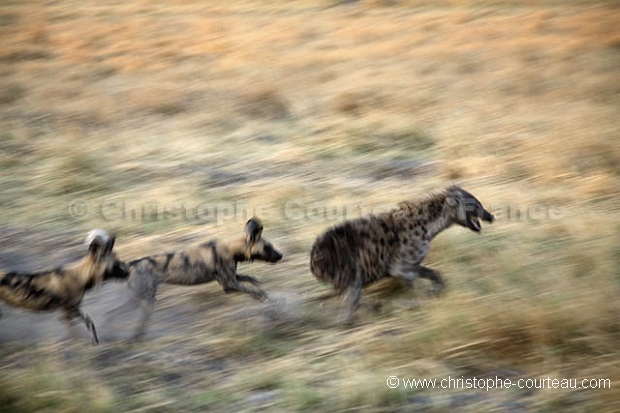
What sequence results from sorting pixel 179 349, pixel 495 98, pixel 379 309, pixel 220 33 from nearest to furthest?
1. pixel 179 349
2. pixel 379 309
3. pixel 495 98
4. pixel 220 33

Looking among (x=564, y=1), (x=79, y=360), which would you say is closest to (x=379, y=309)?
(x=79, y=360)

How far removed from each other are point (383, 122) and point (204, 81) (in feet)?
16.0

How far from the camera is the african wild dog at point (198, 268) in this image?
711 centimetres

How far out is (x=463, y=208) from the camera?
7402 mm

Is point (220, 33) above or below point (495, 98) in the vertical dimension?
above

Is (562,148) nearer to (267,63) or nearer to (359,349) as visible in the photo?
(359,349)

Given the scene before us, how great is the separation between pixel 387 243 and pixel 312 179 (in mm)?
4185

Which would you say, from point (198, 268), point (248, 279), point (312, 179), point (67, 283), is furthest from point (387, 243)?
point (312, 179)

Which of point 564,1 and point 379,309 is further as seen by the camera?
point 564,1

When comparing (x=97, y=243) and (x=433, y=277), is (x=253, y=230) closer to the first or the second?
(x=97, y=243)

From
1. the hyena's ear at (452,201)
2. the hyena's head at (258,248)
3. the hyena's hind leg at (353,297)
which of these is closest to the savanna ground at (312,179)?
the hyena's hind leg at (353,297)

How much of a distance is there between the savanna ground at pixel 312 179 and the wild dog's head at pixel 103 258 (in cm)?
48

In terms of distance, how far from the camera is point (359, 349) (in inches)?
235

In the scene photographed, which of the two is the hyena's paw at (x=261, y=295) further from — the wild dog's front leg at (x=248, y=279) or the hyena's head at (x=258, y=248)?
the hyena's head at (x=258, y=248)
